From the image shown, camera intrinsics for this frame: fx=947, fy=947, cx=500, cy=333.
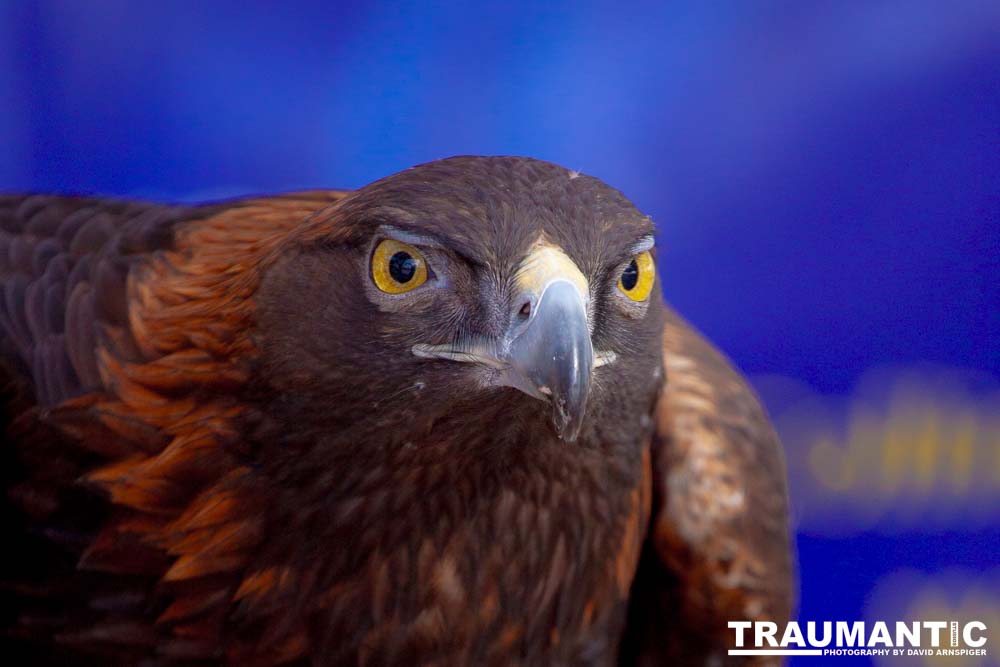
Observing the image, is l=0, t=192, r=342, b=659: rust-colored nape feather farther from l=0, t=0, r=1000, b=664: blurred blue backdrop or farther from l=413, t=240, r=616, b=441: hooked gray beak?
l=0, t=0, r=1000, b=664: blurred blue backdrop

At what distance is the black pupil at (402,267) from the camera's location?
1216 millimetres

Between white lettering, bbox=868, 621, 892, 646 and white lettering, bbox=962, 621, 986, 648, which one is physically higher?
white lettering, bbox=962, 621, 986, 648

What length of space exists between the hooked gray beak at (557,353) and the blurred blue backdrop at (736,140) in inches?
66.2

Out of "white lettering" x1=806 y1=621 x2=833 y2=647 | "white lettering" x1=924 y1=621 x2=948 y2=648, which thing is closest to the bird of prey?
"white lettering" x1=806 y1=621 x2=833 y2=647

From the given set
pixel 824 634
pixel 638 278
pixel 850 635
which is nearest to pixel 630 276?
pixel 638 278

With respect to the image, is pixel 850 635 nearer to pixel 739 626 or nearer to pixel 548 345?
pixel 739 626

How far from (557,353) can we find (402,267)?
27cm

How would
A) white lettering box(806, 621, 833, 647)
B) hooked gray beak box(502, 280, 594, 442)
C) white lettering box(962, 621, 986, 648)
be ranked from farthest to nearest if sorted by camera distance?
white lettering box(962, 621, 986, 648) < white lettering box(806, 621, 833, 647) < hooked gray beak box(502, 280, 594, 442)

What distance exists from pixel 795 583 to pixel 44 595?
1.48m

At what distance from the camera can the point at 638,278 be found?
1330 millimetres

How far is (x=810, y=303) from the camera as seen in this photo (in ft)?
9.70

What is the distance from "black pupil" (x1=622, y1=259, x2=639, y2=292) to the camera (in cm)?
131

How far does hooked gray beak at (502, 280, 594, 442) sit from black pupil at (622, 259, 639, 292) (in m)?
0.21

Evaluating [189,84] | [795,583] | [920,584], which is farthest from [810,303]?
[189,84]
